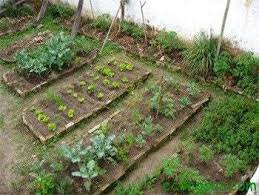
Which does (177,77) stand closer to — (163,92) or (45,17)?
(163,92)

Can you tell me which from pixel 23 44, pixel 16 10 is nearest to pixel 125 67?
pixel 23 44

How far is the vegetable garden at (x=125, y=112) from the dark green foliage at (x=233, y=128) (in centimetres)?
2

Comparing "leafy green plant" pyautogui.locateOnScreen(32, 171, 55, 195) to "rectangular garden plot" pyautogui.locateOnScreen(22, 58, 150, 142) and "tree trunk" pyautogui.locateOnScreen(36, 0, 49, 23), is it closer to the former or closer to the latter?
"rectangular garden plot" pyautogui.locateOnScreen(22, 58, 150, 142)

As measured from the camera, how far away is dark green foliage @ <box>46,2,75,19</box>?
1233 centimetres

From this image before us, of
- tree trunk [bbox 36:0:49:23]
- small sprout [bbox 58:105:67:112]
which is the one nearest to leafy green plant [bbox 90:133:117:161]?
small sprout [bbox 58:105:67:112]

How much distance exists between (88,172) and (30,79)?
11.6ft

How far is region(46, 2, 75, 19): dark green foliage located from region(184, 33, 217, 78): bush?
14.1 ft

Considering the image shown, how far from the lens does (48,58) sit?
32.2ft

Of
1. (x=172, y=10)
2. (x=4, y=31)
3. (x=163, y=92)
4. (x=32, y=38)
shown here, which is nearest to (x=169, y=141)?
(x=163, y=92)

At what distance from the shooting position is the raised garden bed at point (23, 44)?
10.8m

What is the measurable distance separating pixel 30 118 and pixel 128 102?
2.03 m

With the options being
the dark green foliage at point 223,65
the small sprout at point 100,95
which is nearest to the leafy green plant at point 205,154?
the dark green foliage at point 223,65

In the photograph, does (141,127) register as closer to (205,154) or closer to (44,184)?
(205,154)

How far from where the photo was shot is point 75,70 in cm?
1018
